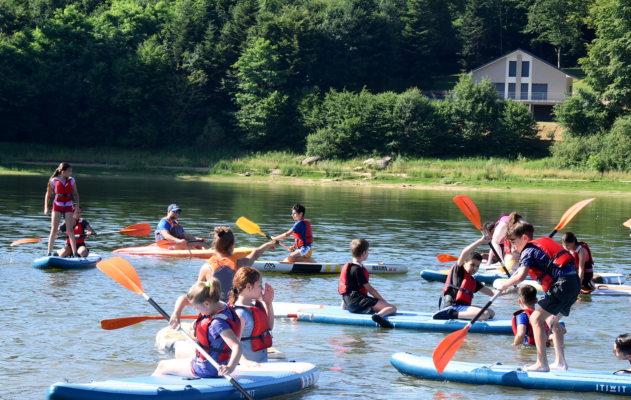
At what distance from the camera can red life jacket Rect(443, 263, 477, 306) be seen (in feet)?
31.7

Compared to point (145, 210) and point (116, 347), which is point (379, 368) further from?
point (145, 210)

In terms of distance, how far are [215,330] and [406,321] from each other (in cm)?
431

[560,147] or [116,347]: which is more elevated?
[560,147]

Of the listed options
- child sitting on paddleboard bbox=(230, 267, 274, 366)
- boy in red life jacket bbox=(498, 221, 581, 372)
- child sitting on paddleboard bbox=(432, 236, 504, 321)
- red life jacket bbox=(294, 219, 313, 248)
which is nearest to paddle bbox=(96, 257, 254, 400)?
child sitting on paddleboard bbox=(230, 267, 274, 366)

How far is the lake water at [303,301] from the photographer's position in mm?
7688

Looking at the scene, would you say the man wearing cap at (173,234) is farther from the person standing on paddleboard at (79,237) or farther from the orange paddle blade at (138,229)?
the person standing on paddleboard at (79,237)

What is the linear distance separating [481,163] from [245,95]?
24.8 m

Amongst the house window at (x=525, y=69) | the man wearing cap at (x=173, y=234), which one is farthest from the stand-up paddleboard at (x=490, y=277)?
the house window at (x=525, y=69)

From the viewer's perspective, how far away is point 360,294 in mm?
9812

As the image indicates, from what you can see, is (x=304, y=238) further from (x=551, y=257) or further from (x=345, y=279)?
(x=551, y=257)

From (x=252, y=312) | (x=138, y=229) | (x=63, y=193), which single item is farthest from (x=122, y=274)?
(x=138, y=229)

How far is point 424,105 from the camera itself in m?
60.6

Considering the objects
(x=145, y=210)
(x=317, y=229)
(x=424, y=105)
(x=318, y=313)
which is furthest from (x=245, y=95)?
(x=318, y=313)

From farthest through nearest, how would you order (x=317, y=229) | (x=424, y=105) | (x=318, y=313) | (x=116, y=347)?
(x=424, y=105) < (x=317, y=229) < (x=318, y=313) < (x=116, y=347)
